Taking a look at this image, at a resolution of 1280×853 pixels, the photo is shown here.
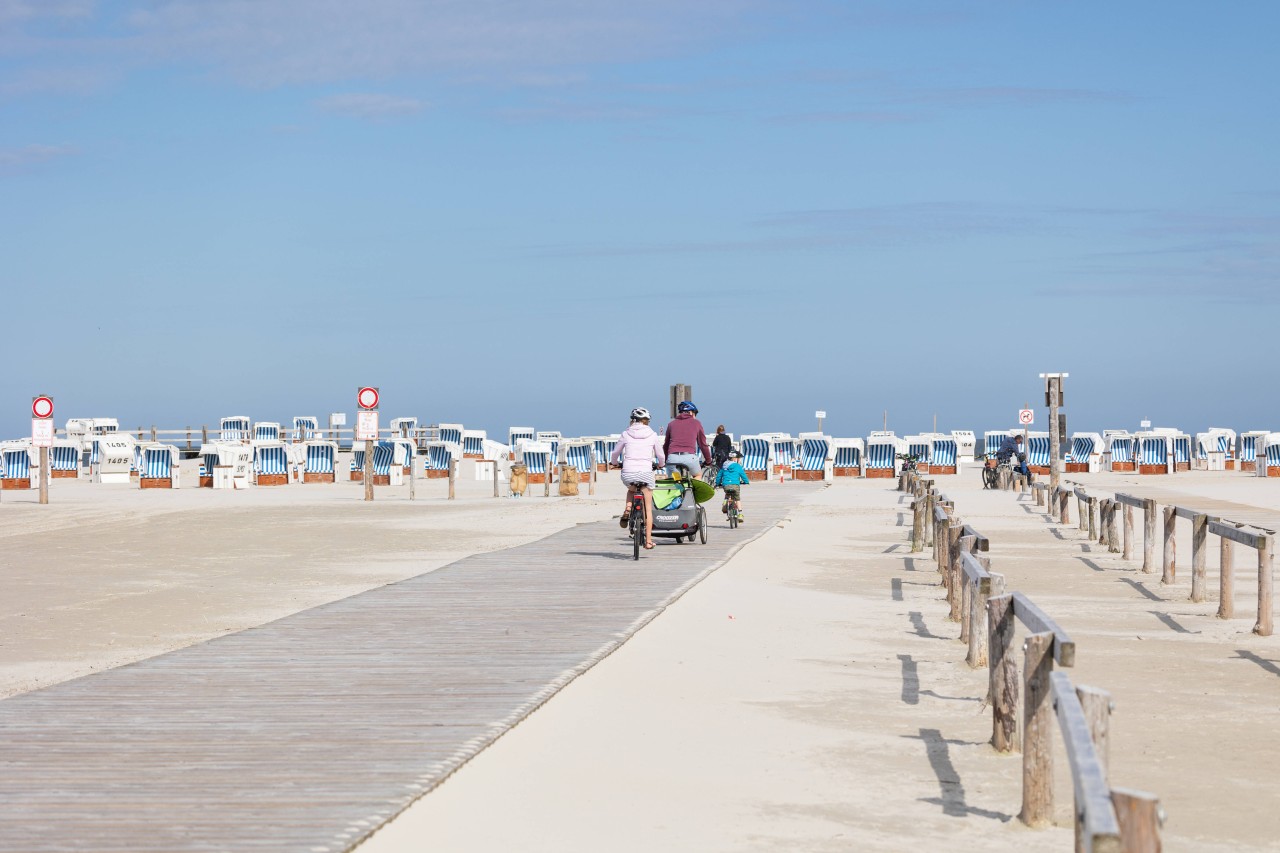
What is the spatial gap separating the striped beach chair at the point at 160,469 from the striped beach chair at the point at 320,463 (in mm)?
5713

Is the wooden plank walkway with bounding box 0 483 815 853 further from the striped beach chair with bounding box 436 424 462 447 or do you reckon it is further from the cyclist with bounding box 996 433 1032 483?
Result: the striped beach chair with bounding box 436 424 462 447

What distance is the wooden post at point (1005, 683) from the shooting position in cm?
779

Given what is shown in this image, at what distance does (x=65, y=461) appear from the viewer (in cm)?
5384

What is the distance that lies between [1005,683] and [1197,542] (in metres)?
7.76

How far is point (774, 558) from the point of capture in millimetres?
18609

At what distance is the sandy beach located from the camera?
6.45 metres

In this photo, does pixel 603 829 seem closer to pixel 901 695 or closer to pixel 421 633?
pixel 901 695

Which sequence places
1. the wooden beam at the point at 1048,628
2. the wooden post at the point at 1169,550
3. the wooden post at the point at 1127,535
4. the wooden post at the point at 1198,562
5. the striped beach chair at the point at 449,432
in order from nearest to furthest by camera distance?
the wooden beam at the point at 1048,628
the wooden post at the point at 1198,562
the wooden post at the point at 1169,550
the wooden post at the point at 1127,535
the striped beach chair at the point at 449,432

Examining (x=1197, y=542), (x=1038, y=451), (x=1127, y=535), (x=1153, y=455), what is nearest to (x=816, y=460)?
(x=1038, y=451)

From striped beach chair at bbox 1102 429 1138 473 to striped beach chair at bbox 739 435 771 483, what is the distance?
1165 cm

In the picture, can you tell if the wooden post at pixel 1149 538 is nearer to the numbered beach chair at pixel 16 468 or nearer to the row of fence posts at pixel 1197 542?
the row of fence posts at pixel 1197 542

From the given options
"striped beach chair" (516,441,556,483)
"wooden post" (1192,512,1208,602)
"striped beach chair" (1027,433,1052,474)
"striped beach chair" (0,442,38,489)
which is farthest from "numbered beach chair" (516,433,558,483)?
"wooden post" (1192,512,1208,602)

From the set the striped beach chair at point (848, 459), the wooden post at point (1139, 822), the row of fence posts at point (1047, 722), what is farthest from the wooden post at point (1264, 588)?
the striped beach chair at point (848, 459)

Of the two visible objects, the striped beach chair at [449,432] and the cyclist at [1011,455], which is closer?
the cyclist at [1011,455]
